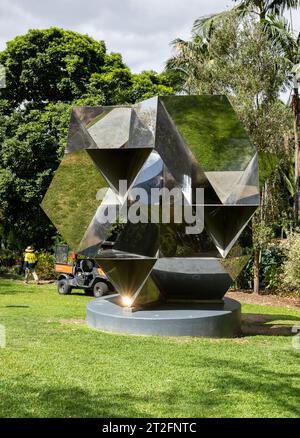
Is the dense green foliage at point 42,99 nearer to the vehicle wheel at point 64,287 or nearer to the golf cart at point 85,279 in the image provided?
the golf cart at point 85,279

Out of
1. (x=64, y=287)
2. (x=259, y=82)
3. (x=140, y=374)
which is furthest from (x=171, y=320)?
(x=259, y=82)

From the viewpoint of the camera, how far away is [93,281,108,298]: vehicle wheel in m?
16.6

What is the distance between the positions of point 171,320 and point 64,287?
8.81m

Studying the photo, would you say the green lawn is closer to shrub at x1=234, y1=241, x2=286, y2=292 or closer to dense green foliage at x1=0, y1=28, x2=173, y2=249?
shrub at x1=234, y1=241, x2=286, y2=292

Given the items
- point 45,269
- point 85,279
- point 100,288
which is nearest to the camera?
point 100,288

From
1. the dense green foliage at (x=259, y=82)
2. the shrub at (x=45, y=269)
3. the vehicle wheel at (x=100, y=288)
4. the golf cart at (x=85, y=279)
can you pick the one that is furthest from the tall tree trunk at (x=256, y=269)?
the shrub at (x=45, y=269)

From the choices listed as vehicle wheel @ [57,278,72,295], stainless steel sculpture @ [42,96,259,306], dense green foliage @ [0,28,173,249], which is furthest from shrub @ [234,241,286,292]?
dense green foliage @ [0,28,173,249]

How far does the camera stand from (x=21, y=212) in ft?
80.1

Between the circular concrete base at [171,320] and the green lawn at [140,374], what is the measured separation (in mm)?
283

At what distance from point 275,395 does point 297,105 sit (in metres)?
16.1

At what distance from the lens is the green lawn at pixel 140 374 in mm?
5273

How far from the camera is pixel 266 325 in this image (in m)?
11.6

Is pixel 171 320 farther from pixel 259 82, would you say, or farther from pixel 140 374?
pixel 259 82

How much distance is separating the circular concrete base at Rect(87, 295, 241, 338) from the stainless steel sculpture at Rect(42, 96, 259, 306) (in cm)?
51
